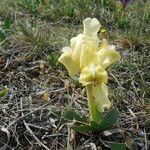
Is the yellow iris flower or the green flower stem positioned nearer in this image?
the yellow iris flower

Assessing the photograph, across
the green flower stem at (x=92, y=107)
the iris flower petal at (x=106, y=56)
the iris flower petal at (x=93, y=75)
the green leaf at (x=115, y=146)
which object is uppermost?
the iris flower petal at (x=106, y=56)

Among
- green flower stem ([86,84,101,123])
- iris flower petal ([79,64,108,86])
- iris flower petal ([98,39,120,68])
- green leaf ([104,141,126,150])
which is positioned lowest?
green leaf ([104,141,126,150])

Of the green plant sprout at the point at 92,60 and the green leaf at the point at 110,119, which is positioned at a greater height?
the green plant sprout at the point at 92,60

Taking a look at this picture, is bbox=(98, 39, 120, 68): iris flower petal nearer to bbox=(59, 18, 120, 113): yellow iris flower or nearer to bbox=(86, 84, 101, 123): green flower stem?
bbox=(59, 18, 120, 113): yellow iris flower

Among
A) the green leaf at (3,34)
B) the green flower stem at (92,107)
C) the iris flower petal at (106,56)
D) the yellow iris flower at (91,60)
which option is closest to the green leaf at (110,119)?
the green flower stem at (92,107)

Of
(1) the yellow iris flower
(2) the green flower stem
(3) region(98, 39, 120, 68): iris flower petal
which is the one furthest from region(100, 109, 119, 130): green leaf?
(3) region(98, 39, 120, 68): iris flower petal

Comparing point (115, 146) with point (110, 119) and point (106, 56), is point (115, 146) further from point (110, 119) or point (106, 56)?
point (106, 56)

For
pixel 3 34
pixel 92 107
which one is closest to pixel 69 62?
pixel 92 107

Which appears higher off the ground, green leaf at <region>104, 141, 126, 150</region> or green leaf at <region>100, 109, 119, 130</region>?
green leaf at <region>100, 109, 119, 130</region>

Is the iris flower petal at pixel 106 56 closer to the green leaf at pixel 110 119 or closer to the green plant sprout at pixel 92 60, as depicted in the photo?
the green plant sprout at pixel 92 60

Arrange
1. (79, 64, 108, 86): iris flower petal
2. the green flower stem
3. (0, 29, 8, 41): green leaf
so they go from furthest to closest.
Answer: (0, 29, 8, 41): green leaf → the green flower stem → (79, 64, 108, 86): iris flower petal
